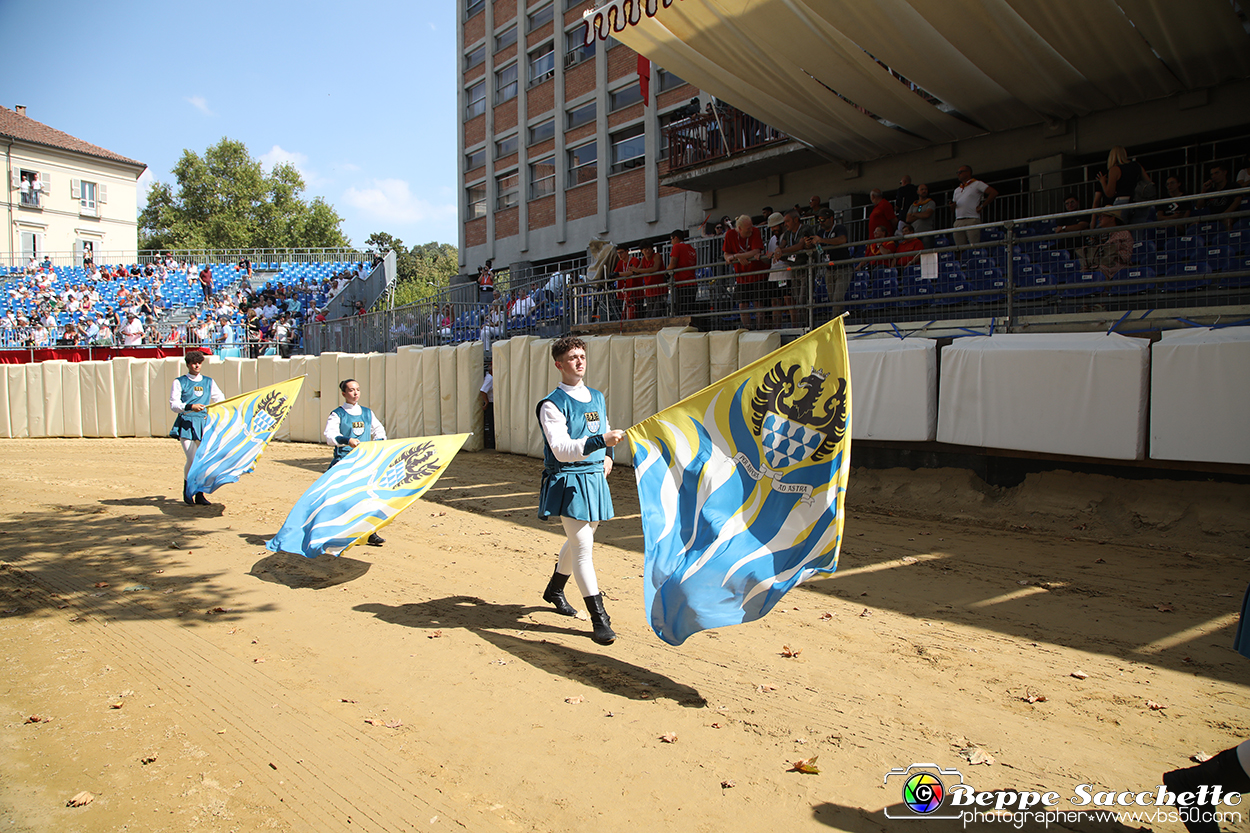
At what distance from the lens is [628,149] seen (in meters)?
27.0

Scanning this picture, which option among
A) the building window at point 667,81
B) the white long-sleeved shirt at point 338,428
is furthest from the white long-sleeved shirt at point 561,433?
the building window at point 667,81

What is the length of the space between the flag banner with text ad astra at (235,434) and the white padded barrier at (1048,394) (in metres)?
8.38

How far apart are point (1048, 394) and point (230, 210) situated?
71091mm

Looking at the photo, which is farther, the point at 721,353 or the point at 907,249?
the point at 721,353

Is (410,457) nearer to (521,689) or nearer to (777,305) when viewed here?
(521,689)

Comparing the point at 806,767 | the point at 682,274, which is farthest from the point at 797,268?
the point at 806,767

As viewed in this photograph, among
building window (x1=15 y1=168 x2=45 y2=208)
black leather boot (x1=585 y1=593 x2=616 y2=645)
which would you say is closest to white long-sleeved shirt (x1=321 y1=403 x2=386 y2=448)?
black leather boot (x1=585 y1=593 x2=616 y2=645)

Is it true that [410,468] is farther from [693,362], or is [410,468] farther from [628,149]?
[628,149]

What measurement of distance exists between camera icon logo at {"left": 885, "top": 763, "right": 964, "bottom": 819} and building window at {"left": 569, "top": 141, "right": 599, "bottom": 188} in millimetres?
27003

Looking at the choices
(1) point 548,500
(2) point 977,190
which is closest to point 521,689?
(1) point 548,500

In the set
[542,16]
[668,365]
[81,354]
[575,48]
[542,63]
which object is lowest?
[668,365]

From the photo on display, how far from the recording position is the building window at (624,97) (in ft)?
88.1

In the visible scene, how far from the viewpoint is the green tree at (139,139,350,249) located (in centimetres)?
6431

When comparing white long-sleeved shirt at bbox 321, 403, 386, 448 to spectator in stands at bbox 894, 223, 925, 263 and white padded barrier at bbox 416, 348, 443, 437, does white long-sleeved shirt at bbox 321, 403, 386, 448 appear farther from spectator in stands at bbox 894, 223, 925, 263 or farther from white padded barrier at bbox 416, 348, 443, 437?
white padded barrier at bbox 416, 348, 443, 437
